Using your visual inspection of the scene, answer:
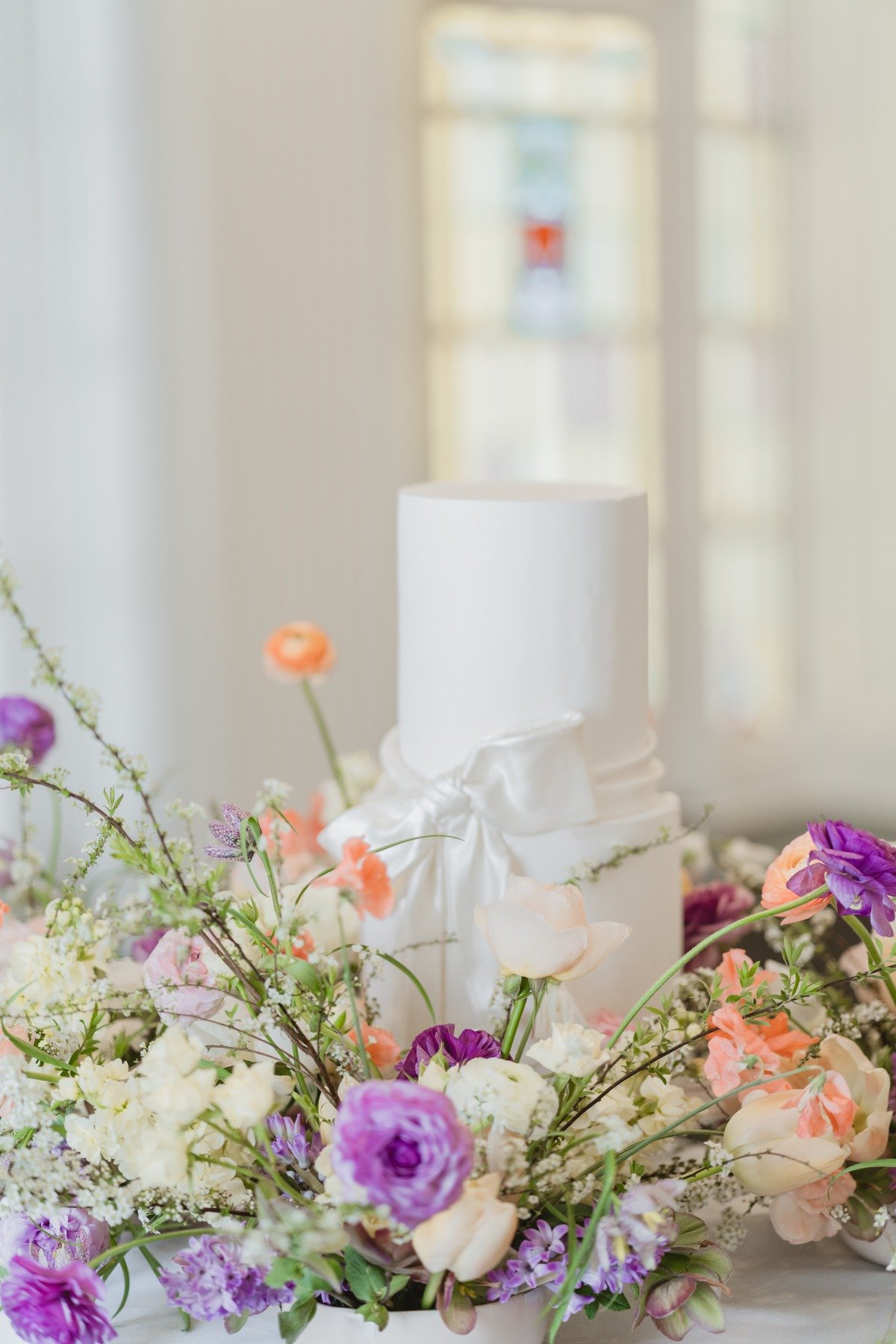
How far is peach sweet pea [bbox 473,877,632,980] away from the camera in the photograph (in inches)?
22.8

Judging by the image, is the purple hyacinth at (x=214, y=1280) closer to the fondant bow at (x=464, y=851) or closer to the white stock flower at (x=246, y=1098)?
the white stock flower at (x=246, y=1098)

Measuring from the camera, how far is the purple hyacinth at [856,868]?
0.56 meters

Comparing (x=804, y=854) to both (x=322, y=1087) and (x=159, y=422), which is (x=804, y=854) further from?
(x=159, y=422)

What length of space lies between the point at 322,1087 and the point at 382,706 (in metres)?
2.53

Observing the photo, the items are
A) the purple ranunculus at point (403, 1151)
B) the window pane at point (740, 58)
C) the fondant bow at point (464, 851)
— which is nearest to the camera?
the purple ranunculus at point (403, 1151)

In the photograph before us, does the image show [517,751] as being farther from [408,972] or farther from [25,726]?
[25,726]

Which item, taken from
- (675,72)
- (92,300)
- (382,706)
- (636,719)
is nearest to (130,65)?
(92,300)

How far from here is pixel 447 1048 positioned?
62cm

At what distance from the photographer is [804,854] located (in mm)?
603

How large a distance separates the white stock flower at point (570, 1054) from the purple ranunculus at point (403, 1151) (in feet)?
0.27

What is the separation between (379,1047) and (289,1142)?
75mm

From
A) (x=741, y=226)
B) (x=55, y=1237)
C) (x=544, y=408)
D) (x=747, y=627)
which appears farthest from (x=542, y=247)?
(x=55, y=1237)

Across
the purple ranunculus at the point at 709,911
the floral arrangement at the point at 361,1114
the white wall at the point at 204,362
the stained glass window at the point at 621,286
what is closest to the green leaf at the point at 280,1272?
the floral arrangement at the point at 361,1114

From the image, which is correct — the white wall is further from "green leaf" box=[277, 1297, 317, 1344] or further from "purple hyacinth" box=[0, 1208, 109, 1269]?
"green leaf" box=[277, 1297, 317, 1344]
